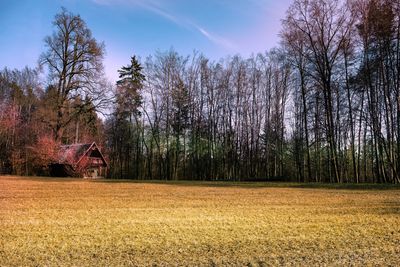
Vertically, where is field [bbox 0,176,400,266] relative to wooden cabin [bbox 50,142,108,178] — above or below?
below

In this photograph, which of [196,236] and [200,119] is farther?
[200,119]

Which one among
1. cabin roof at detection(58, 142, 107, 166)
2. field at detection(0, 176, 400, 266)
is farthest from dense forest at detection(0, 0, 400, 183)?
field at detection(0, 176, 400, 266)

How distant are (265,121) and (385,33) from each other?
61.6ft

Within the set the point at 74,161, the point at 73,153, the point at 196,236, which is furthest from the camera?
the point at 73,153

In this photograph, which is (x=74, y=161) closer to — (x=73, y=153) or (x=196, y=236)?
(x=73, y=153)

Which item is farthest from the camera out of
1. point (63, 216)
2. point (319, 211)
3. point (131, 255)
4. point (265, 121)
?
point (265, 121)

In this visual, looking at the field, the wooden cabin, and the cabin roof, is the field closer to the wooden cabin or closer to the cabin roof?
the cabin roof

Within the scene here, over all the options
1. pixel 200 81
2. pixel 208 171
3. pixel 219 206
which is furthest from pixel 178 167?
pixel 219 206

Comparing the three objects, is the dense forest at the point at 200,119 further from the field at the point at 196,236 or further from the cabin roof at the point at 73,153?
the field at the point at 196,236

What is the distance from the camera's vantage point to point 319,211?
861 cm

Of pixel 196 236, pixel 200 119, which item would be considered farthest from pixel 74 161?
pixel 196 236

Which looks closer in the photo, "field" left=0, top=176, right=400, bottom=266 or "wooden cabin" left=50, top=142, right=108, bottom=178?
"field" left=0, top=176, right=400, bottom=266

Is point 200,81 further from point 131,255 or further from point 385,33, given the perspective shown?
point 131,255

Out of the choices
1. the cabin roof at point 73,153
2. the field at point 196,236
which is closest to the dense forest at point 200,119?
the cabin roof at point 73,153
